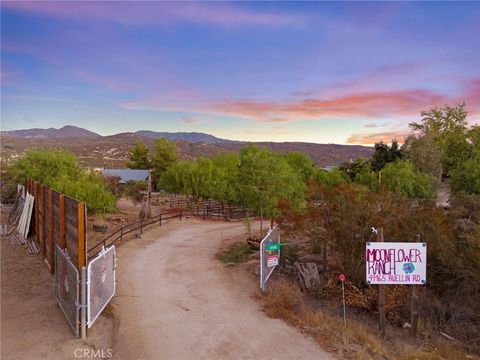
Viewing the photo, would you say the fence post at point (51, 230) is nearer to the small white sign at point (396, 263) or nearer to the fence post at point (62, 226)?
the fence post at point (62, 226)

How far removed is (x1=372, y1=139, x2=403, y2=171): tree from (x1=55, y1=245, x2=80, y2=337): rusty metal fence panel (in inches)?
2060

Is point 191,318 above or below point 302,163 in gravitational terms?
below

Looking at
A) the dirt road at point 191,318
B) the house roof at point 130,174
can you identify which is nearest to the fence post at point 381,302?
the dirt road at point 191,318

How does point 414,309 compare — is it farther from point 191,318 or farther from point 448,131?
point 448,131

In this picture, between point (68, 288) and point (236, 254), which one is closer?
point (68, 288)

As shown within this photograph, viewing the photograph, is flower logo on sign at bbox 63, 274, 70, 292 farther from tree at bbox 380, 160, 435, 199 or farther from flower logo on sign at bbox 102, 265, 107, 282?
tree at bbox 380, 160, 435, 199

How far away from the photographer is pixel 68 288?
946 centimetres

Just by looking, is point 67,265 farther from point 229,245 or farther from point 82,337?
point 229,245

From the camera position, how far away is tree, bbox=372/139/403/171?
186ft

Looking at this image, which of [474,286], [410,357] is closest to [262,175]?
[474,286]

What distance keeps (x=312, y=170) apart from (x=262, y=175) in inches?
947

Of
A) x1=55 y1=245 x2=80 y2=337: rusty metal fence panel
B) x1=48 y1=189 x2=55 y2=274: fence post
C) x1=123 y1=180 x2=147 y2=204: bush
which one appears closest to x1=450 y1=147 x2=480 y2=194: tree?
x1=48 y1=189 x2=55 y2=274: fence post

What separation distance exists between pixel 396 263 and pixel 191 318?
521 centimetres

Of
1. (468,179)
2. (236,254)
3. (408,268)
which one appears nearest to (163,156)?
(468,179)
